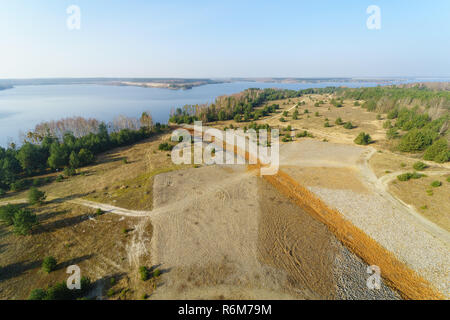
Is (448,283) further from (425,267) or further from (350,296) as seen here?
(350,296)

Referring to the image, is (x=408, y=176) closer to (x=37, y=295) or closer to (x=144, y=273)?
(x=144, y=273)

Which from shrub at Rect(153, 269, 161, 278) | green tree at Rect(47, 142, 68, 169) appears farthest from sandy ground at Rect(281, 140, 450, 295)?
green tree at Rect(47, 142, 68, 169)

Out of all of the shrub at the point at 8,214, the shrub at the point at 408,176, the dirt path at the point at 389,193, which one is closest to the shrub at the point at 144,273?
the shrub at the point at 8,214

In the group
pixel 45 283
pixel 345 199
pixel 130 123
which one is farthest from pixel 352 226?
pixel 130 123

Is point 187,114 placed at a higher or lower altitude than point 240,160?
higher

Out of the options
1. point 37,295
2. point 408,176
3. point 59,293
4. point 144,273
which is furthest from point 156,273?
point 408,176

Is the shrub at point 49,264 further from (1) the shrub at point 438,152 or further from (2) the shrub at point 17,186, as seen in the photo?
(1) the shrub at point 438,152
